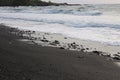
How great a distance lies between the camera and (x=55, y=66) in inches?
338

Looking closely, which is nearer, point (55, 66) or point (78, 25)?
point (55, 66)

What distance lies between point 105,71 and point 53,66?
133cm

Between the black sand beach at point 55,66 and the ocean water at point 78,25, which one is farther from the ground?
the black sand beach at point 55,66

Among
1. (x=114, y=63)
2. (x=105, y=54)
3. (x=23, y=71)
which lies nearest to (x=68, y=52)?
(x=105, y=54)

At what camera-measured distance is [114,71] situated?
340 inches

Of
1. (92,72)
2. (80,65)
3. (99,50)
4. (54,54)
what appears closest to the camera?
(92,72)

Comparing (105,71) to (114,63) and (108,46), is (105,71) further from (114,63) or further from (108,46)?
(108,46)

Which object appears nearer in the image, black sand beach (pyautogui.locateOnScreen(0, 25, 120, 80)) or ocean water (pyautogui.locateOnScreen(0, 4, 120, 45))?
black sand beach (pyautogui.locateOnScreen(0, 25, 120, 80))

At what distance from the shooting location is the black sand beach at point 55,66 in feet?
24.2

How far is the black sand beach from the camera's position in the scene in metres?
7.39

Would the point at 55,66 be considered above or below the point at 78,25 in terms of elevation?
above

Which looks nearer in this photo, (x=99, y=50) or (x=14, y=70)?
(x=14, y=70)

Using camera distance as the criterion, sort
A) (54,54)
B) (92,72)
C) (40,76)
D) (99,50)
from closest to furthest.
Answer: (40,76) < (92,72) < (54,54) < (99,50)

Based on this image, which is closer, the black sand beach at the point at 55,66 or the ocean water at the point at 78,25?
the black sand beach at the point at 55,66
